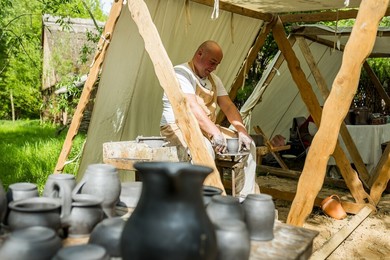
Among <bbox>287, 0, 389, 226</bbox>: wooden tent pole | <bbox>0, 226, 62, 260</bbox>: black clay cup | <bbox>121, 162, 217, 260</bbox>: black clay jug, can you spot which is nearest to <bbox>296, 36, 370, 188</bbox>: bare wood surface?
<bbox>287, 0, 389, 226</bbox>: wooden tent pole

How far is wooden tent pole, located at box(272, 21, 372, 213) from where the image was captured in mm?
4094

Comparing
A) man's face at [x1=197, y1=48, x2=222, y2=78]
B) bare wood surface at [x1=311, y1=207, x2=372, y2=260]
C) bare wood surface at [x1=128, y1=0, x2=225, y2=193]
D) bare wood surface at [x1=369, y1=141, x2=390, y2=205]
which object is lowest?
bare wood surface at [x1=311, y1=207, x2=372, y2=260]

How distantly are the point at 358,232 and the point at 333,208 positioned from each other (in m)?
0.47

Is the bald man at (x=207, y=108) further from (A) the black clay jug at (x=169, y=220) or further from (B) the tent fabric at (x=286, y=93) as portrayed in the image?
(B) the tent fabric at (x=286, y=93)

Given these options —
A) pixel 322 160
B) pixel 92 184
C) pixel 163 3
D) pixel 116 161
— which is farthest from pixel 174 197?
pixel 163 3

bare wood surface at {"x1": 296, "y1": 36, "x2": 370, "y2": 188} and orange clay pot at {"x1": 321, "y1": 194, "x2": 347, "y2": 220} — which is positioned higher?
bare wood surface at {"x1": 296, "y1": 36, "x2": 370, "y2": 188}

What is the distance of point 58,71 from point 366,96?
12.9 meters

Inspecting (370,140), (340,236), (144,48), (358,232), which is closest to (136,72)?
(144,48)

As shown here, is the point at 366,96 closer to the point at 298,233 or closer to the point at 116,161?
the point at 116,161

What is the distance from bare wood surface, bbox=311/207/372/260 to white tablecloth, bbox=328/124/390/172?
163cm

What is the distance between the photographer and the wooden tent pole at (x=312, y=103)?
161 inches

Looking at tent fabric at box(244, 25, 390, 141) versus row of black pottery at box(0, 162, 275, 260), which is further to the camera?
tent fabric at box(244, 25, 390, 141)

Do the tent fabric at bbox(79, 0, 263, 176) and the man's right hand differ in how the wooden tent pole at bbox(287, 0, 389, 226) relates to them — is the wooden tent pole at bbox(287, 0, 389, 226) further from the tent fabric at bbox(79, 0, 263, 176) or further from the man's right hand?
the tent fabric at bbox(79, 0, 263, 176)

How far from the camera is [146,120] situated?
4.57 m
